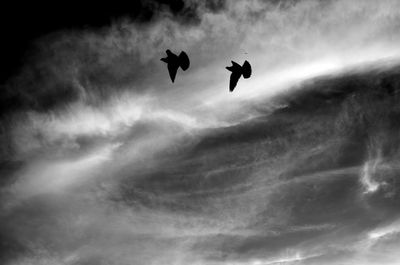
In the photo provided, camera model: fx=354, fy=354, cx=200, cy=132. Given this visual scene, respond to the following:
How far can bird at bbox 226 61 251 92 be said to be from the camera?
15812 mm

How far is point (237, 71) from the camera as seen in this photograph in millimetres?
16000

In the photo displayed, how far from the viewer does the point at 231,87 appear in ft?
52.0

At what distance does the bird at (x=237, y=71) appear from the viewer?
1581 centimetres

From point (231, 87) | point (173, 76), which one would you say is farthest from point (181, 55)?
point (231, 87)

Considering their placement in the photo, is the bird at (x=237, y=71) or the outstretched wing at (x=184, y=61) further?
the bird at (x=237, y=71)

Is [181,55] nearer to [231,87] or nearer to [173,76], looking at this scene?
[173,76]

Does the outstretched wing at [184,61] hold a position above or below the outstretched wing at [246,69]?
below

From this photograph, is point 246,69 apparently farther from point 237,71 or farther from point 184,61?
point 184,61

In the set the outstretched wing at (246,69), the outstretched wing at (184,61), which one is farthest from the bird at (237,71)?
the outstretched wing at (184,61)

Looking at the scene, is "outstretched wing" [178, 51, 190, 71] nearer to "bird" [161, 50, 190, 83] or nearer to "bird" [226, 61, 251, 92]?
"bird" [161, 50, 190, 83]

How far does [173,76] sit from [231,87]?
8.91ft

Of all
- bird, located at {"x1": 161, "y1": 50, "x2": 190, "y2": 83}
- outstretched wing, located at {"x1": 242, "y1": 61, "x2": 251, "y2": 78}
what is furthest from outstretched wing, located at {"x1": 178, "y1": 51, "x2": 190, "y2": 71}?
outstretched wing, located at {"x1": 242, "y1": 61, "x2": 251, "y2": 78}

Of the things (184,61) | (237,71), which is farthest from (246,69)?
(184,61)

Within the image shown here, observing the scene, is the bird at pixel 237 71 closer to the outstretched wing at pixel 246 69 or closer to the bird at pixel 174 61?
the outstretched wing at pixel 246 69
